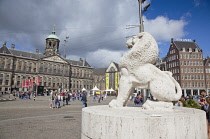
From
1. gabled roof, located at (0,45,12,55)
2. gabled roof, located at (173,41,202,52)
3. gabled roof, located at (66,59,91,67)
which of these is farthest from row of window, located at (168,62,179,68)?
gabled roof, located at (0,45,12,55)

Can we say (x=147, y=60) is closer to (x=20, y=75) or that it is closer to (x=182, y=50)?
(x=182, y=50)

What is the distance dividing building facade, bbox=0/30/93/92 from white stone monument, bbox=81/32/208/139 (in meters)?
42.9

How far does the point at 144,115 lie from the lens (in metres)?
2.37

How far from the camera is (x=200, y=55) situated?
39.1 metres

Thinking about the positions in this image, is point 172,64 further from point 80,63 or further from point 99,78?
point 80,63

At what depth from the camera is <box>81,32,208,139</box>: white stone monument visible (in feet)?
7.00

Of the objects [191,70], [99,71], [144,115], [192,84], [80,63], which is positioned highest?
[80,63]

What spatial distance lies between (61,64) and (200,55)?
50865 millimetres

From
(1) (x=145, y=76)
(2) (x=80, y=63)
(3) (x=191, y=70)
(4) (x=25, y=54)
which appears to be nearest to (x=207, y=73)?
(3) (x=191, y=70)

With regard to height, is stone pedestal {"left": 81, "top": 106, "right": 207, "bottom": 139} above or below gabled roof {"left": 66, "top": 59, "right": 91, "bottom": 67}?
below

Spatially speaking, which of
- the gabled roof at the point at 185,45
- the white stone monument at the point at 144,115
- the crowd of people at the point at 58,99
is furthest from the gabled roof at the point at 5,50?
the white stone monument at the point at 144,115

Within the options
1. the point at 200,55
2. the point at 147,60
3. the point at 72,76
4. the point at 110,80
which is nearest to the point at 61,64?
the point at 72,76

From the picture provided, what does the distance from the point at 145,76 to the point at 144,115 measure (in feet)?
3.99

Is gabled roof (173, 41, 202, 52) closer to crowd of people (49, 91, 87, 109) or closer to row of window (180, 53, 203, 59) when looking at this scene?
row of window (180, 53, 203, 59)
